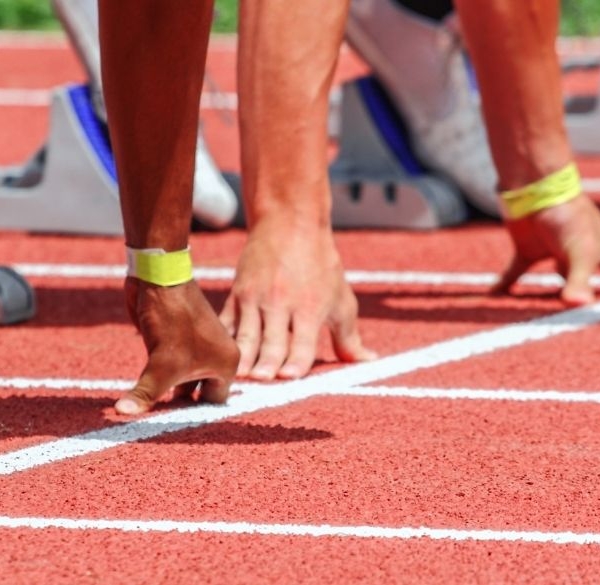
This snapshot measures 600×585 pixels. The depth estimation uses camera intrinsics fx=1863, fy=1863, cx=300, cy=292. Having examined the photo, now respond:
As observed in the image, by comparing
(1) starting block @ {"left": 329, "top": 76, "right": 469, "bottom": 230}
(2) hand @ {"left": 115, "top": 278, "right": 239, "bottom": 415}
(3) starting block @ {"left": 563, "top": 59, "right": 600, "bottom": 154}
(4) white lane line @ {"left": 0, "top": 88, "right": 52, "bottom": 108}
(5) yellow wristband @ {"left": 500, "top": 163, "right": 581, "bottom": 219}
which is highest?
(2) hand @ {"left": 115, "top": 278, "right": 239, "bottom": 415}

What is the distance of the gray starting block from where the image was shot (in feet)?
17.4

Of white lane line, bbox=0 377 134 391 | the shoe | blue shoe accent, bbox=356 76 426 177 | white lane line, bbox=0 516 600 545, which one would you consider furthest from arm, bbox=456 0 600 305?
white lane line, bbox=0 516 600 545

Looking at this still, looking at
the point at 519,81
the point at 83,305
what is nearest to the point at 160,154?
the point at 83,305

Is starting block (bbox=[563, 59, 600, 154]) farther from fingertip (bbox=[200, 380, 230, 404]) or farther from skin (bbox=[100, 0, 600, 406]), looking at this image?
fingertip (bbox=[200, 380, 230, 404])

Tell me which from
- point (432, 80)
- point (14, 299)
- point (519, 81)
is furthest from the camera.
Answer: point (432, 80)

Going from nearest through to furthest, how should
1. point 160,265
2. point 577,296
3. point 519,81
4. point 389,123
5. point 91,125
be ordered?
point 160,265, point 577,296, point 519,81, point 91,125, point 389,123

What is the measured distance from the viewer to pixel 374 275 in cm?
463

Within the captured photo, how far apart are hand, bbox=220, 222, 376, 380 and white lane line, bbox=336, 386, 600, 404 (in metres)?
0.16

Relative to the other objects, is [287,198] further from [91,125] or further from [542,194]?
[91,125]

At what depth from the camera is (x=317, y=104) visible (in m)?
3.49

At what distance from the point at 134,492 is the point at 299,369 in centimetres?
86

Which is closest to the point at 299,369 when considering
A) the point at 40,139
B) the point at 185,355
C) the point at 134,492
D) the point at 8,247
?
the point at 185,355

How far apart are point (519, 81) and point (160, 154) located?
155 cm

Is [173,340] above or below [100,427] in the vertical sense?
above
